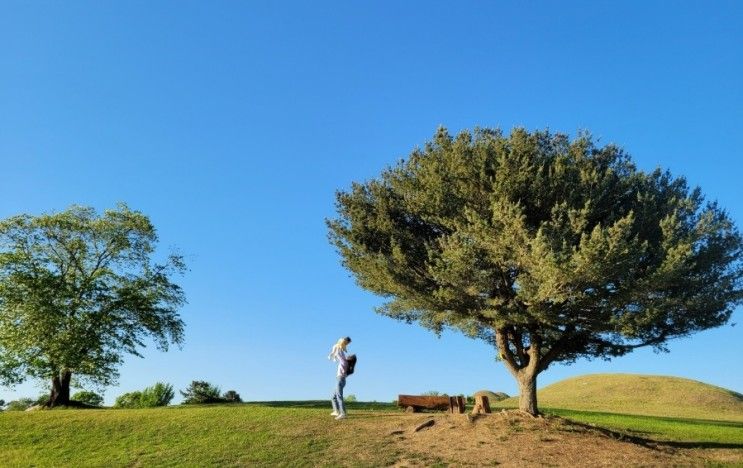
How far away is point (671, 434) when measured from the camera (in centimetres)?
2888

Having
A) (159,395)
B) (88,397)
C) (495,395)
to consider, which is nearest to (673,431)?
Result: (495,395)

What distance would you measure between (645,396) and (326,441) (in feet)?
146

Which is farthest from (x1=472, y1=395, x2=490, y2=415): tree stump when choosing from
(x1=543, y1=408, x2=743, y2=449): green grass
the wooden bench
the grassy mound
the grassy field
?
the grassy mound

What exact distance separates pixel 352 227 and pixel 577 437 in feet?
43.6

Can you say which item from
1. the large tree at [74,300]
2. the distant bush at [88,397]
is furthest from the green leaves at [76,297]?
the distant bush at [88,397]

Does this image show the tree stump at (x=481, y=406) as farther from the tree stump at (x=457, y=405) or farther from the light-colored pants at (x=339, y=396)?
the light-colored pants at (x=339, y=396)

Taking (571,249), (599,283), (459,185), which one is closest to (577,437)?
(599,283)

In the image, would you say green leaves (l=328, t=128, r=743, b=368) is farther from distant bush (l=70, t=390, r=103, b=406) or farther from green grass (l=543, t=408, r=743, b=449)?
distant bush (l=70, t=390, r=103, b=406)

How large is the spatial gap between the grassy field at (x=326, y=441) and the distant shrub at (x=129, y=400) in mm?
18382

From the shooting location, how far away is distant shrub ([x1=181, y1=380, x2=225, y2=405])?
4244 centimetres

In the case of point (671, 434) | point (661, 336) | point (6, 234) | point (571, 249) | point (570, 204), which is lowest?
point (671, 434)

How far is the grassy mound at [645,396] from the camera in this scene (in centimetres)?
4969

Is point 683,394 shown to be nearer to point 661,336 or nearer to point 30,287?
Result: point 661,336

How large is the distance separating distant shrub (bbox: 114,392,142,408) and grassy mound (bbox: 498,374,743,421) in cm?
2875
